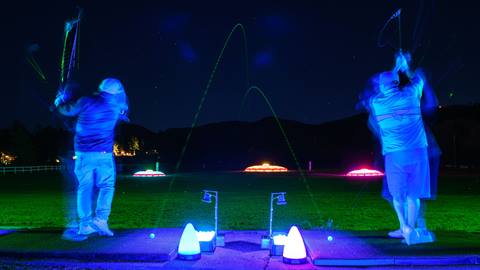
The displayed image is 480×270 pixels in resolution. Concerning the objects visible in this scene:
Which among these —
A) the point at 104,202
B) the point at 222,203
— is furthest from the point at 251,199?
the point at 104,202

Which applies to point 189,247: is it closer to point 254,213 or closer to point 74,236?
point 74,236

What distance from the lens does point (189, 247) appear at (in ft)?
30.6

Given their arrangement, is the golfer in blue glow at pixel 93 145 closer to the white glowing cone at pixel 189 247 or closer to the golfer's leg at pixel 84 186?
the golfer's leg at pixel 84 186

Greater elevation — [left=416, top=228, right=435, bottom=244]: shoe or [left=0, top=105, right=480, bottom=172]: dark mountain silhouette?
[left=0, top=105, right=480, bottom=172]: dark mountain silhouette

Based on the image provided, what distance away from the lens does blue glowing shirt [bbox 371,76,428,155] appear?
33.4ft

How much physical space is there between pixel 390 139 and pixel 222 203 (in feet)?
45.8

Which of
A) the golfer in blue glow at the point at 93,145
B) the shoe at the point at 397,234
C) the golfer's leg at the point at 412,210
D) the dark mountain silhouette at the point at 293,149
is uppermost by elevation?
the dark mountain silhouette at the point at 293,149

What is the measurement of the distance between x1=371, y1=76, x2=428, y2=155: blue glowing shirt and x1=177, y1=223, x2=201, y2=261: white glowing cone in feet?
13.1

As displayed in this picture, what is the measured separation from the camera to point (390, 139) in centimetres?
1041

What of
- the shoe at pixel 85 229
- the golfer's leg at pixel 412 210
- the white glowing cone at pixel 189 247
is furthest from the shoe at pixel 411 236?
the shoe at pixel 85 229

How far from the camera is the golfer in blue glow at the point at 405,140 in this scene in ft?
33.4

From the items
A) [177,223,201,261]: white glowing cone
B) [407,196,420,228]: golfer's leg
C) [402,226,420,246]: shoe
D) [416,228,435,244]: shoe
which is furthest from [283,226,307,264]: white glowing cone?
[416,228,435,244]: shoe

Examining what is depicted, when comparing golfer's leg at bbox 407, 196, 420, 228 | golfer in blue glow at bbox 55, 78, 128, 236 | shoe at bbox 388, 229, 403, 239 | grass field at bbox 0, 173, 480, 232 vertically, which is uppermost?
golfer in blue glow at bbox 55, 78, 128, 236

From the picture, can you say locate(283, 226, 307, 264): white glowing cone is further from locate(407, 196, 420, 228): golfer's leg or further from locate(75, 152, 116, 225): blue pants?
→ locate(75, 152, 116, 225): blue pants
